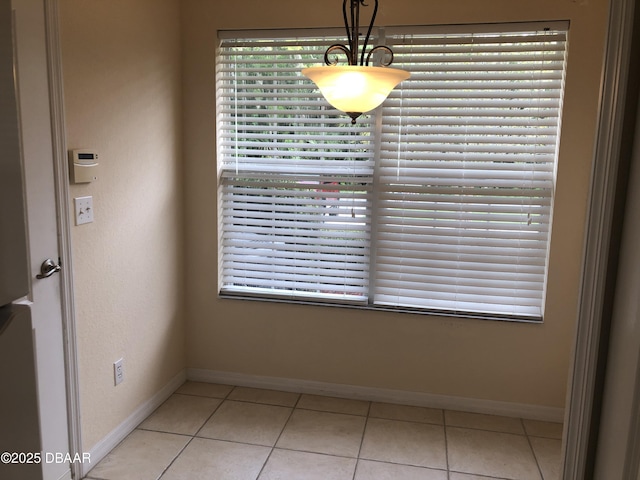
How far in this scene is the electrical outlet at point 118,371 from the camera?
2561 millimetres

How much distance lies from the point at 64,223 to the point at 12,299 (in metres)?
1.60

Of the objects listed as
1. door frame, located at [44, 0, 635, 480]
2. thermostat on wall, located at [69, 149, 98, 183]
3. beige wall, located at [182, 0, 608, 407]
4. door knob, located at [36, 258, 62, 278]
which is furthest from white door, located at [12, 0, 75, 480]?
door frame, located at [44, 0, 635, 480]

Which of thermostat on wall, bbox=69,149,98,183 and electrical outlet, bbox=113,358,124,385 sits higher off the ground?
thermostat on wall, bbox=69,149,98,183

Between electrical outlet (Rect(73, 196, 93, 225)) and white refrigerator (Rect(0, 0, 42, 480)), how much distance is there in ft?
5.40

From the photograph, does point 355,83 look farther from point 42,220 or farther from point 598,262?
point 42,220

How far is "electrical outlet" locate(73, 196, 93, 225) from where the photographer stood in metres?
2.21

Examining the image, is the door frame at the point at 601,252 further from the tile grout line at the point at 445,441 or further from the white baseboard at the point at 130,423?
the white baseboard at the point at 130,423

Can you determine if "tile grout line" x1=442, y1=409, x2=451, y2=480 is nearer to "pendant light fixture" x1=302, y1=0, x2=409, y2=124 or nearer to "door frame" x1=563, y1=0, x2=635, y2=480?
"door frame" x1=563, y1=0, x2=635, y2=480

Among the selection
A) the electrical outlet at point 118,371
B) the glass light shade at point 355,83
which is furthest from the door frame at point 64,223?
the glass light shade at point 355,83

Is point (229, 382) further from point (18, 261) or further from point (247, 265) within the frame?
point (18, 261)

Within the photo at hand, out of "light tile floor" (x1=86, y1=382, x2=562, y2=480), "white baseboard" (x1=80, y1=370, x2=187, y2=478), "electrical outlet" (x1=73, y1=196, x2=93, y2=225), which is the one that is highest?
"electrical outlet" (x1=73, y1=196, x2=93, y2=225)

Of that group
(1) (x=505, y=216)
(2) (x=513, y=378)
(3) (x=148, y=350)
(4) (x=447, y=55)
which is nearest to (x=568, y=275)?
(1) (x=505, y=216)

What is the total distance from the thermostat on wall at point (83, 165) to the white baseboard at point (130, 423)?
1.26 metres

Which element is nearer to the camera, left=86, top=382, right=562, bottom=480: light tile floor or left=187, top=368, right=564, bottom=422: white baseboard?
left=86, top=382, right=562, bottom=480: light tile floor
